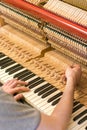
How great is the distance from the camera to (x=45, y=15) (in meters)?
1.96

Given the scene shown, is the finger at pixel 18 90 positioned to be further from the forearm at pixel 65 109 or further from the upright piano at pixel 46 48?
the forearm at pixel 65 109

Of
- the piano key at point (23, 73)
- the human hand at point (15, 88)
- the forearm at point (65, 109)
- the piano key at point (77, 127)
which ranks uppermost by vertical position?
the forearm at point (65, 109)

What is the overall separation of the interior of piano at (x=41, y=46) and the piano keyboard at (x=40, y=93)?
44mm

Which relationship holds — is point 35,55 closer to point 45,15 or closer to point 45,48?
point 45,48

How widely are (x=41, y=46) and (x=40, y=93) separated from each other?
526mm

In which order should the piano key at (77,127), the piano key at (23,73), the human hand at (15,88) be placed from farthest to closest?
1. the piano key at (23,73)
2. the human hand at (15,88)
3. the piano key at (77,127)

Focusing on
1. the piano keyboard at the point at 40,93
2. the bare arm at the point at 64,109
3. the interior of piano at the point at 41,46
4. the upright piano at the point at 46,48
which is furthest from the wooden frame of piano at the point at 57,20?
the piano keyboard at the point at 40,93

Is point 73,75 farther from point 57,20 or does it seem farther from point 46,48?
point 46,48

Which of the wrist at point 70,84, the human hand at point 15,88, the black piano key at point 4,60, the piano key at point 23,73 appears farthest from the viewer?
the black piano key at point 4,60

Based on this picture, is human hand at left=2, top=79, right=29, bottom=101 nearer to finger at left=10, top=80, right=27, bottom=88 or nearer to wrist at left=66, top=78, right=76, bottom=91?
finger at left=10, top=80, right=27, bottom=88

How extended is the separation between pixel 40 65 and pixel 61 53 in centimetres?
A: 18

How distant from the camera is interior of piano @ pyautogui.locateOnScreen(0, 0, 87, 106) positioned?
2031mm

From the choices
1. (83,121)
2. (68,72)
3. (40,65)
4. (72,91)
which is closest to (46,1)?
(40,65)

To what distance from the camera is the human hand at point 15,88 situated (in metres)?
2.00
